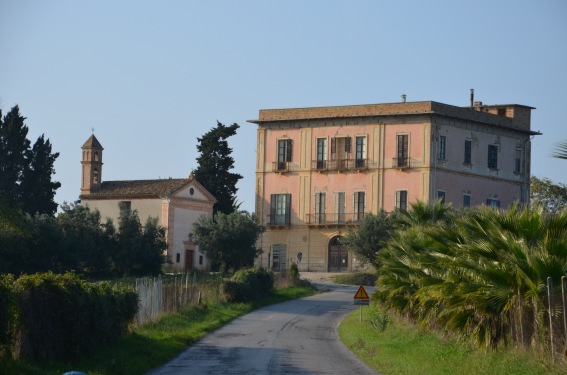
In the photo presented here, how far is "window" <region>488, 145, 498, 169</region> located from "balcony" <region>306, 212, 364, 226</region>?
10782 millimetres

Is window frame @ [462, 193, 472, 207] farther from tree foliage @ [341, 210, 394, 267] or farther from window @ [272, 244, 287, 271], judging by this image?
window @ [272, 244, 287, 271]

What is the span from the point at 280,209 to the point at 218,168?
12.6 m

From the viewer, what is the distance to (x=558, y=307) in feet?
73.4

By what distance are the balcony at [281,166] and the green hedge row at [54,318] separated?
5716 cm

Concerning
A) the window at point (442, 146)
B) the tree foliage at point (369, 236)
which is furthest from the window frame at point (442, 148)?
the tree foliage at point (369, 236)

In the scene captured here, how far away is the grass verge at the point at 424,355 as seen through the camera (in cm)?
2258

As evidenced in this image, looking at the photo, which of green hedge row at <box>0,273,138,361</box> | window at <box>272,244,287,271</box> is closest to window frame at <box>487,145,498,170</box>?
window at <box>272,244,287,271</box>

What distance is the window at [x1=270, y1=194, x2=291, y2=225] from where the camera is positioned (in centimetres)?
8538

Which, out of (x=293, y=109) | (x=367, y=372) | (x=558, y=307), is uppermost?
(x=293, y=109)

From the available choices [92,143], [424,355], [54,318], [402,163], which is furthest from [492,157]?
[54,318]

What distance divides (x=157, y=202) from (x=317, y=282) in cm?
1620

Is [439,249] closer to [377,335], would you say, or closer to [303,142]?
[377,335]

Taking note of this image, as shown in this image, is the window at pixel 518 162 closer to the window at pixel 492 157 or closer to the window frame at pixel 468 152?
the window at pixel 492 157

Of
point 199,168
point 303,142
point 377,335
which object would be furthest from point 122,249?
point 377,335
